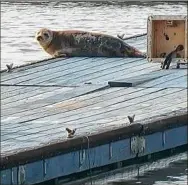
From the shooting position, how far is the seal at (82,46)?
25.5 metres

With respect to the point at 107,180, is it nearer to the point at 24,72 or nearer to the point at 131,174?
the point at 131,174

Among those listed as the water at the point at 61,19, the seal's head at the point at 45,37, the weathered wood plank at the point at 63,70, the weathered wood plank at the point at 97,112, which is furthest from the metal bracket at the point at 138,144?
the water at the point at 61,19

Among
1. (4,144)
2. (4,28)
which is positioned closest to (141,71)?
(4,144)

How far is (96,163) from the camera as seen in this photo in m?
17.3

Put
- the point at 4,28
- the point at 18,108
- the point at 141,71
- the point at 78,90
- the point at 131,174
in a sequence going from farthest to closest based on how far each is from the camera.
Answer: the point at 4,28 → the point at 141,71 → the point at 78,90 → the point at 18,108 → the point at 131,174

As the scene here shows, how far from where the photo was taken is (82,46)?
84.3 feet

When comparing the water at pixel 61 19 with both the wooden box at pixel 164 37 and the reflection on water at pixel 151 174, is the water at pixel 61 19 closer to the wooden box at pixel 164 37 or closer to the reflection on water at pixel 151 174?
the wooden box at pixel 164 37

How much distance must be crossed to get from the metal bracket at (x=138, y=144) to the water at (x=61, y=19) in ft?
33.2

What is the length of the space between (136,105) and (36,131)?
2641mm

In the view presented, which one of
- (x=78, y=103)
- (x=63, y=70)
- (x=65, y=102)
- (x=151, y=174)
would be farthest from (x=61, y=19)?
(x=151, y=174)

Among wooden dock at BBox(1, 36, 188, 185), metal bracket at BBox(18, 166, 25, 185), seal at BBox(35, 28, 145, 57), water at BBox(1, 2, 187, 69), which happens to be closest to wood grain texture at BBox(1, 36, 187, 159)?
wooden dock at BBox(1, 36, 188, 185)

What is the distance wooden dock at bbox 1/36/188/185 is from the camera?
16.4m

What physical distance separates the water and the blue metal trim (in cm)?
973

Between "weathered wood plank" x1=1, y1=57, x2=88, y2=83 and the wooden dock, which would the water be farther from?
the wooden dock
